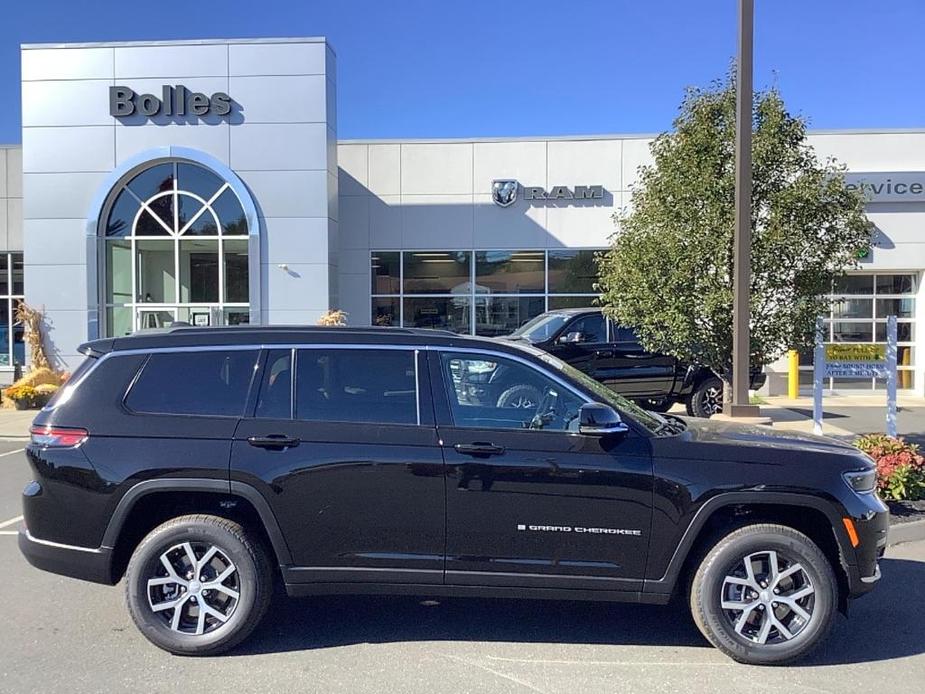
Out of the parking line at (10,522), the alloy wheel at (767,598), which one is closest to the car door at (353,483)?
the alloy wheel at (767,598)

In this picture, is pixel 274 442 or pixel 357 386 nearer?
pixel 274 442

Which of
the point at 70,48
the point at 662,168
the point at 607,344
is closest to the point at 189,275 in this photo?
the point at 70,48

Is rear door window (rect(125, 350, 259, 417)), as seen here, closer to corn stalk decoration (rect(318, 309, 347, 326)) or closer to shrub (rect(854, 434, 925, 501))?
shrub (rect(854, 434, 925, 501))

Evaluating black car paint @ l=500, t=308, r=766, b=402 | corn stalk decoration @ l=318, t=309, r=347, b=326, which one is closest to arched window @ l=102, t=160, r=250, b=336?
corn stalk decoration @ l=318, t=309, r=347, b=326

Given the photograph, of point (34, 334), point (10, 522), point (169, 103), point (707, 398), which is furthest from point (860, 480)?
point (34, 334)

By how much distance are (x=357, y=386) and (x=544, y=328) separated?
8.25 metres

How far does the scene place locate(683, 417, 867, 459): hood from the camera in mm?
4216

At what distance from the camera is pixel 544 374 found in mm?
4375

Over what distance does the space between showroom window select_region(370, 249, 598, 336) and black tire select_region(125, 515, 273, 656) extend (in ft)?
48.0

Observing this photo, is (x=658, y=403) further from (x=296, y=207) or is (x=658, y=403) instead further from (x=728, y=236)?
(x=296, y=207)

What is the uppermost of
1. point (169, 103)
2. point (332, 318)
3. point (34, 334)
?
point (169, 103)

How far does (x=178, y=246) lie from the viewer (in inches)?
688

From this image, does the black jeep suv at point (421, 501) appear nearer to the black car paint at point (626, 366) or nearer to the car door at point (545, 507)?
the car door at point (545, 507)

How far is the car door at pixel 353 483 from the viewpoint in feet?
13.6
